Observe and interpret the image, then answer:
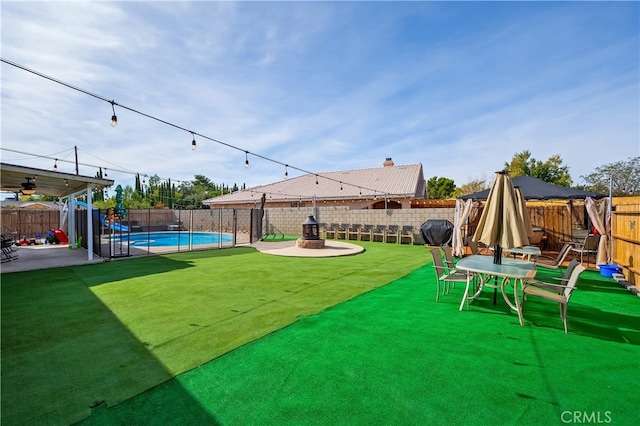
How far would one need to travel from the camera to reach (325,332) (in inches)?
140

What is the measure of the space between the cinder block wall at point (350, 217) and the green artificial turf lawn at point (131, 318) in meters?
5.90

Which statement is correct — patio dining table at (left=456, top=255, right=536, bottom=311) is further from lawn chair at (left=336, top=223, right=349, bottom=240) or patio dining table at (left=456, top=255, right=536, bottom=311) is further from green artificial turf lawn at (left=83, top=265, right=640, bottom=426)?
lawn chair at (left=336, top=223, right=349, bottom=240)

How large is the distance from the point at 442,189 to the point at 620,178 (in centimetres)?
1390

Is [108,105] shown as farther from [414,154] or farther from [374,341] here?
[414,154]

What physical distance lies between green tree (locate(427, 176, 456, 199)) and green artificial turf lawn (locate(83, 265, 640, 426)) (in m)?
26.3

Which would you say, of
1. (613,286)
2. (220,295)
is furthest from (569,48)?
(220,295)

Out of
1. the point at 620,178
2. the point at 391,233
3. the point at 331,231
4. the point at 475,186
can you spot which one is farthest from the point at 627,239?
the point at 475,186

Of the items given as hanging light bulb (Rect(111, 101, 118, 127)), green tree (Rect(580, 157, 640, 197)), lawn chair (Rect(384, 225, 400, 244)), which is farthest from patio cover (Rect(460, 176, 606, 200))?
green tree (Rect(580, 157, 640, 197))

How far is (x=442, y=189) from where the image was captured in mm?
29109

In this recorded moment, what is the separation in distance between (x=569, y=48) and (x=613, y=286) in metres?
6.29

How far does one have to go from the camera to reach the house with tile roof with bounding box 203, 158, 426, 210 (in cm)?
1873

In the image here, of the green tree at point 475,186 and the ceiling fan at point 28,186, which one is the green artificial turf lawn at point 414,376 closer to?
the ceiling fan at point 28,186

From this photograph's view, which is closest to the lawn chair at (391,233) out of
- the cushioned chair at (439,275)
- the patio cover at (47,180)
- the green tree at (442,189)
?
the cushioned chair at (439,275)

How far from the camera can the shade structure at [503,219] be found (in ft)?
14.1
